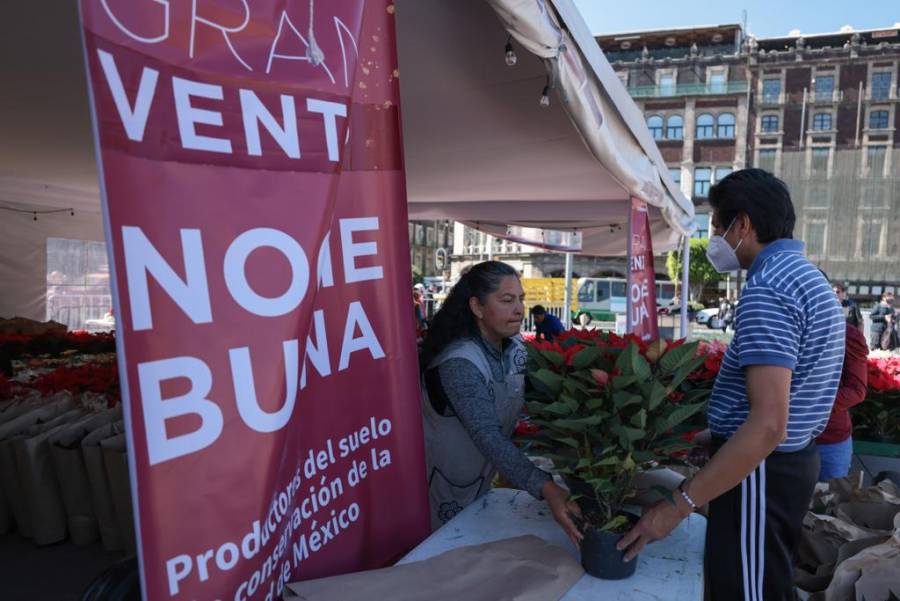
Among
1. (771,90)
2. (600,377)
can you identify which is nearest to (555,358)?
(600,377)

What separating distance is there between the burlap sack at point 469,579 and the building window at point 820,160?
42.7m

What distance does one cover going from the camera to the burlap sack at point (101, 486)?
2.74 meters

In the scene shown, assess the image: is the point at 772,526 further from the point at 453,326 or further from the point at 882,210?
the point at 882,210

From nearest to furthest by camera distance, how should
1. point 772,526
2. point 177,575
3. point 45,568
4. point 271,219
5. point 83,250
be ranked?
point 177,575
point 271,219
point 772,526
point 45,568
point 83,250

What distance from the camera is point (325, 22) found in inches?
46.4

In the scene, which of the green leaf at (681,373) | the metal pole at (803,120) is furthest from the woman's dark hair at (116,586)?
the metal pole at (803,120)

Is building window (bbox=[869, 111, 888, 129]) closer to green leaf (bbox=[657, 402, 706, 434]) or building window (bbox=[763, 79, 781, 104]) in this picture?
building window (bbox=[763, 79, 781, 104])

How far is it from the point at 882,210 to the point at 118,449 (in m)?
43.0

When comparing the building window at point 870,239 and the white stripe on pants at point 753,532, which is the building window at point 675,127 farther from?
the white stripe on pants at point 753,532

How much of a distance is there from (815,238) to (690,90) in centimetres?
1192

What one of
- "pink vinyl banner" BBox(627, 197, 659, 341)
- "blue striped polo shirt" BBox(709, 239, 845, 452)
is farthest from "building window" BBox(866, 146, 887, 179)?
"blue striped polo shirt" BBox(709, 239, 845, 452)

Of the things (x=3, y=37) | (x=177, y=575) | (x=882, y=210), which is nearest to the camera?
(x=177, y=575)

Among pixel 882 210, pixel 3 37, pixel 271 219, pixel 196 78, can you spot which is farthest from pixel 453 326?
pixel 882 210

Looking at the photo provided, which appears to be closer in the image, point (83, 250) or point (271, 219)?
point (271, 219)
